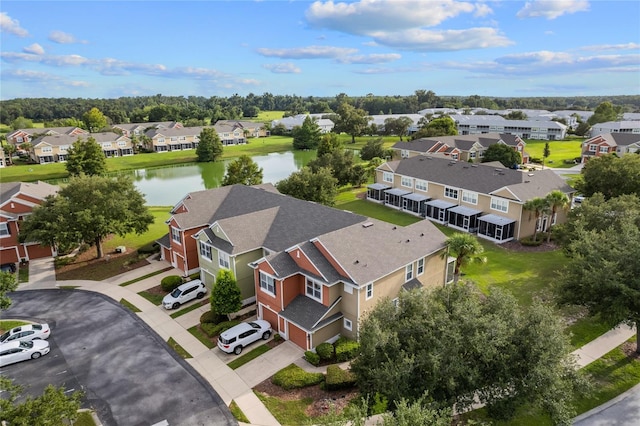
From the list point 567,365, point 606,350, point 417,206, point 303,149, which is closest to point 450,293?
point 567,365

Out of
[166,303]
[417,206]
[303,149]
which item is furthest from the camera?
[303,149]

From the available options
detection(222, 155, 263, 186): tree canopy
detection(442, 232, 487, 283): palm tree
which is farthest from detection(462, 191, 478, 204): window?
detection(222, 155, 263, 186): tree canopy

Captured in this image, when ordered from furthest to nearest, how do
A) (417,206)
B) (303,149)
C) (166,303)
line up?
(303,149) → (417,206) → (166,303)

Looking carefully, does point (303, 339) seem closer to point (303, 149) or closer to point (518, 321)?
point (518, 321)

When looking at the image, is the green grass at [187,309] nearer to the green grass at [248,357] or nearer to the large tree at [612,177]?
the green grass at [248,357]

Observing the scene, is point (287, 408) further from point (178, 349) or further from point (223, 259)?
point (223, 259)

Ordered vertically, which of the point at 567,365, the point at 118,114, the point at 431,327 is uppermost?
the point at 118,114
